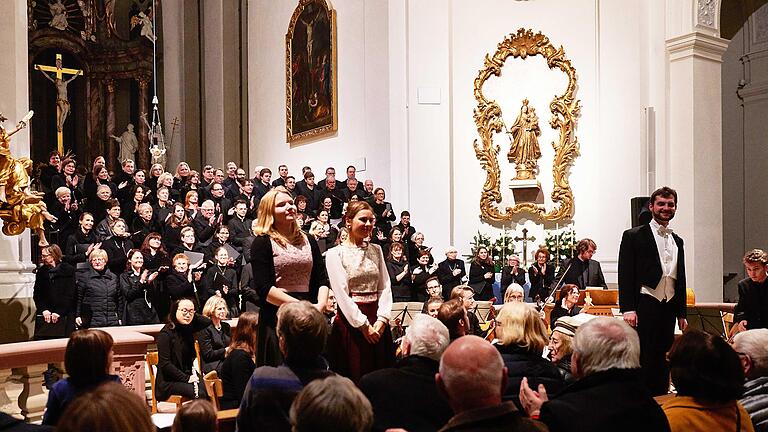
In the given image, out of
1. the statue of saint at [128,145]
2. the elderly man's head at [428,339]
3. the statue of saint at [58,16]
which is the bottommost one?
the elderly man's head at [428,339]

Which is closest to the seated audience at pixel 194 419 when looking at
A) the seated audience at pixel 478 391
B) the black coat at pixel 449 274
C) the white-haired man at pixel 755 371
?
the seated audience at pixel 478 391

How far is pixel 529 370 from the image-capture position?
4.16 meters

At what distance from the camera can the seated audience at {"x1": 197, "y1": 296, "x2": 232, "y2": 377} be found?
23.7ft

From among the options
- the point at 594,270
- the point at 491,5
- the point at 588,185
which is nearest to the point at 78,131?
the point at 491,5

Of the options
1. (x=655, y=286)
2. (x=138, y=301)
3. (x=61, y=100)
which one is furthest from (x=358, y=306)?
(x=61, y=100)

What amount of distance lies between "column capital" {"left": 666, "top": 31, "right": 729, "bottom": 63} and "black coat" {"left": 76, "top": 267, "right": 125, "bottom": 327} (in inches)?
376

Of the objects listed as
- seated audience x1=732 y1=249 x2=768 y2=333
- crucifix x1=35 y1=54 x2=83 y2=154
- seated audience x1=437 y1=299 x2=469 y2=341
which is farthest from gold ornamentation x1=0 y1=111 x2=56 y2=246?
crucifix x1=35 y1=54 x2=83 y2=154

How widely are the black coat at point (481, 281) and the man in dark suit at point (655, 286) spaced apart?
23.7 ft

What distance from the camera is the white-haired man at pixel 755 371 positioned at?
11.4 ft

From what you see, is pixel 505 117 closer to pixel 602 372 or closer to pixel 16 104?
pixel 16 104

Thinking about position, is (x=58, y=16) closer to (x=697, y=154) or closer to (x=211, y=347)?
(x=697, y=154)

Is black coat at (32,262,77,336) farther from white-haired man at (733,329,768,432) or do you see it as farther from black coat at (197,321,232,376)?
white-haired man at (733,329,768,432)

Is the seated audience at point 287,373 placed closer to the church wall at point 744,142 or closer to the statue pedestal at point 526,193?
the statue pedestal at point 526,193

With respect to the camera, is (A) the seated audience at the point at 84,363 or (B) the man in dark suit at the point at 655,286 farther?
(B) the man in dark suit at the point at 655,286
